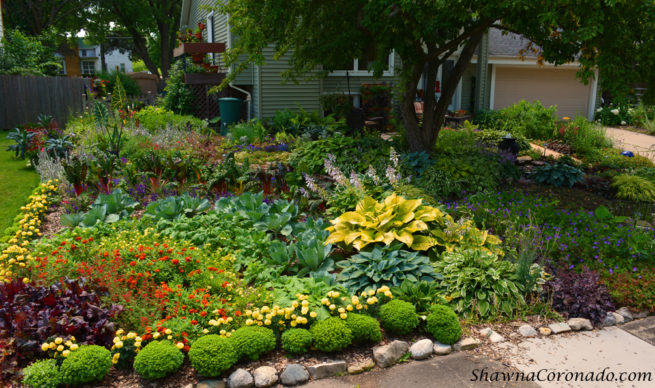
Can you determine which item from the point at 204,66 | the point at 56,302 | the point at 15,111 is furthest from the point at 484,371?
the point at 15,111

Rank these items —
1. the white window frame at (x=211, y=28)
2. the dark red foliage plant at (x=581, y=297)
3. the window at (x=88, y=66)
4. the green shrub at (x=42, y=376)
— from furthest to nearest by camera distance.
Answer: the window at (x=88, y=66) < the white window frame at (x=211, y=28) < the dark red foliage plant at (x=581, y=297) < the green shrub at (x=42, y=376)

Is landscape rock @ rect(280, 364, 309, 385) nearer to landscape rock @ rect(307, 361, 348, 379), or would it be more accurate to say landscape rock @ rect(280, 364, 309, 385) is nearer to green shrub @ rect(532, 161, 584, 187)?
landscape rock @ rect(307, 361, 348, 379)

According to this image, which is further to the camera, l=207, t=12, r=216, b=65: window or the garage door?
the garage door

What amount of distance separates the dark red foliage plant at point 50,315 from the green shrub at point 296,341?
119 cm

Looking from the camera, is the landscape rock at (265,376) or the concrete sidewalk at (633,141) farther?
the concrete sidewalk at (633,141)

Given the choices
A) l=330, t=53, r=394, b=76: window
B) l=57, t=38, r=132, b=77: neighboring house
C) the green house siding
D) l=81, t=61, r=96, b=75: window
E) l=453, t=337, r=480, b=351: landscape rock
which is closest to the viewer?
l=453, t=337, r=480, b=351: landscape rock

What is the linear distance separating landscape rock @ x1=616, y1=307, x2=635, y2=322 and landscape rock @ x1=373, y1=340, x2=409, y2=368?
2.01 m

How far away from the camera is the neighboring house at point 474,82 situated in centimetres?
1371

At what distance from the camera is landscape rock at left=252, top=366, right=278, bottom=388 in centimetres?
318

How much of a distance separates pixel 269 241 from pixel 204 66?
1096 cm

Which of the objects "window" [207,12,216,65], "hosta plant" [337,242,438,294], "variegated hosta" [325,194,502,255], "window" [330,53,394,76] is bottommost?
"hosta plant" [337,242,438,294]

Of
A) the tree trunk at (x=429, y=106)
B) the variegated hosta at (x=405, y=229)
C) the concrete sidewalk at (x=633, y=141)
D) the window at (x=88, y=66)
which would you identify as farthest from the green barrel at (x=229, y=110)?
the window at (x=88, y=66)

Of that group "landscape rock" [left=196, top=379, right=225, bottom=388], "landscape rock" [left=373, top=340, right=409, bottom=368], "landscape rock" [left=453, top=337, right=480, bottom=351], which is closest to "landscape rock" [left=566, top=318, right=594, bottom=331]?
"landscape rock" [left=453, top=337, right=480, bottom=351]

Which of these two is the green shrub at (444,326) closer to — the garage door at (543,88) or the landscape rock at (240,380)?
the landscape rock at (240,380)
